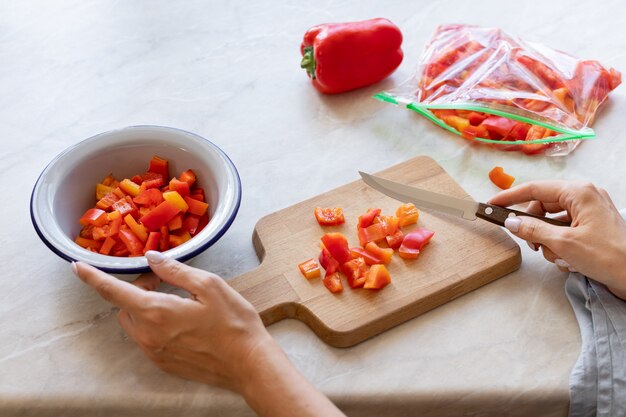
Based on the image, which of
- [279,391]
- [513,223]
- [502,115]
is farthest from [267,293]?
[502,115]

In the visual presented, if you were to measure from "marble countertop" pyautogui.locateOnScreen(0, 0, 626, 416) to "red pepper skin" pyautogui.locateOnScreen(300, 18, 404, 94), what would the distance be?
0.05 m

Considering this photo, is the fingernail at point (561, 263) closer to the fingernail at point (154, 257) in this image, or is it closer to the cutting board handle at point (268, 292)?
the cutting board handle at point (268, 292)

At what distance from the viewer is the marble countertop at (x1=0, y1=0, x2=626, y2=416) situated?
1.13 metres

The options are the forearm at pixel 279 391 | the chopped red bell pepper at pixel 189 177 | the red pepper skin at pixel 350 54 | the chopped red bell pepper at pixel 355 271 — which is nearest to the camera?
the forearm at pixel 279 391

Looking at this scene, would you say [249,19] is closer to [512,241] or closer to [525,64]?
[525,64]

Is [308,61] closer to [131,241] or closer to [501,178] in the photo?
[501,178]

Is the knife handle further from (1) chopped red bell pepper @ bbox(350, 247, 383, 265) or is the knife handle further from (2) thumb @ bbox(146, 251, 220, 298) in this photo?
(2) thumb @ bbox(146, 251, 220, 298)

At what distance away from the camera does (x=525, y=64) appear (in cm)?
166

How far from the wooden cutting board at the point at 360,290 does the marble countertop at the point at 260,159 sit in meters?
0.03

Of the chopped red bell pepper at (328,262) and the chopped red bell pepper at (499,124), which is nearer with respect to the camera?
the chopped red bell pepper at (328,262)

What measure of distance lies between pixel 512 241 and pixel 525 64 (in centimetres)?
55

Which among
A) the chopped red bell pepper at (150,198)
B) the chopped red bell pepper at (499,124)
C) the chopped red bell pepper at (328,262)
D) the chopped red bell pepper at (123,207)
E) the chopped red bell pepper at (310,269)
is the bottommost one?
the chopped red bell pepper at (310,269)

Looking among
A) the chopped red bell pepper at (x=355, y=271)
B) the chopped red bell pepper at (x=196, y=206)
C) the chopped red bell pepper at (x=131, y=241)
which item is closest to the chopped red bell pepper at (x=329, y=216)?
the chopped red bell pepper at (x=355, y=271)

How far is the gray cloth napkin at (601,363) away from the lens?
111 cm
